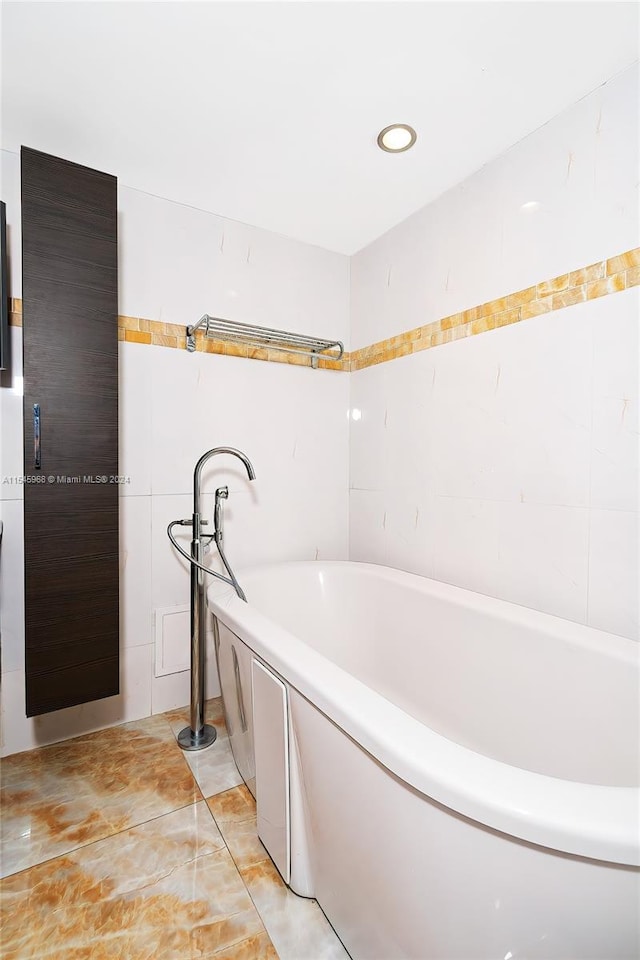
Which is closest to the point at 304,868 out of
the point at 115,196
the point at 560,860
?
the point at 560,860

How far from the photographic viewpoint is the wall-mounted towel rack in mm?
2127

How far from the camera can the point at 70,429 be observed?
1.63m

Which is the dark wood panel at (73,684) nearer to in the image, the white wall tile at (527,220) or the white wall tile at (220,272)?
the white wall tile at (220,272)

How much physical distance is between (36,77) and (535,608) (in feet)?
7.52

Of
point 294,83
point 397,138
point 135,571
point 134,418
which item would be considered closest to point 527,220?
point 397,138

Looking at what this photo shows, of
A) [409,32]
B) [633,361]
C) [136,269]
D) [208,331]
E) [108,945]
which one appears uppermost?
[409,32]

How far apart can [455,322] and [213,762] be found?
1.93m

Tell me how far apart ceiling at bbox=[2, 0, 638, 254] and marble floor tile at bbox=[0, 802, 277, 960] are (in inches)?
88.4

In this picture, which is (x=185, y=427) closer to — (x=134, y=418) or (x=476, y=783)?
(x=134, y=418)

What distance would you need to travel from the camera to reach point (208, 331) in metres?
2.12

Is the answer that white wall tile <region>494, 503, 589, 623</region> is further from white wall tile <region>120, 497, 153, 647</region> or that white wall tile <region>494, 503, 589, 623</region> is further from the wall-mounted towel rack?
white wall tile <region>120, 497, 153, 647</region>

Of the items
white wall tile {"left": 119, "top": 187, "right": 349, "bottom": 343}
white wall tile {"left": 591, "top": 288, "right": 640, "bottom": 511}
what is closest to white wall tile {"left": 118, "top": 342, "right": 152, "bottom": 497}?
white wall tile {"left": 119, "top": 187, "right": 349, "bottom": 343}

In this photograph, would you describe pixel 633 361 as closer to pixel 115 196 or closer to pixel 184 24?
pixel 184 24

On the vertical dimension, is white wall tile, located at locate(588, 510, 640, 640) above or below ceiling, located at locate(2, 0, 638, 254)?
below
